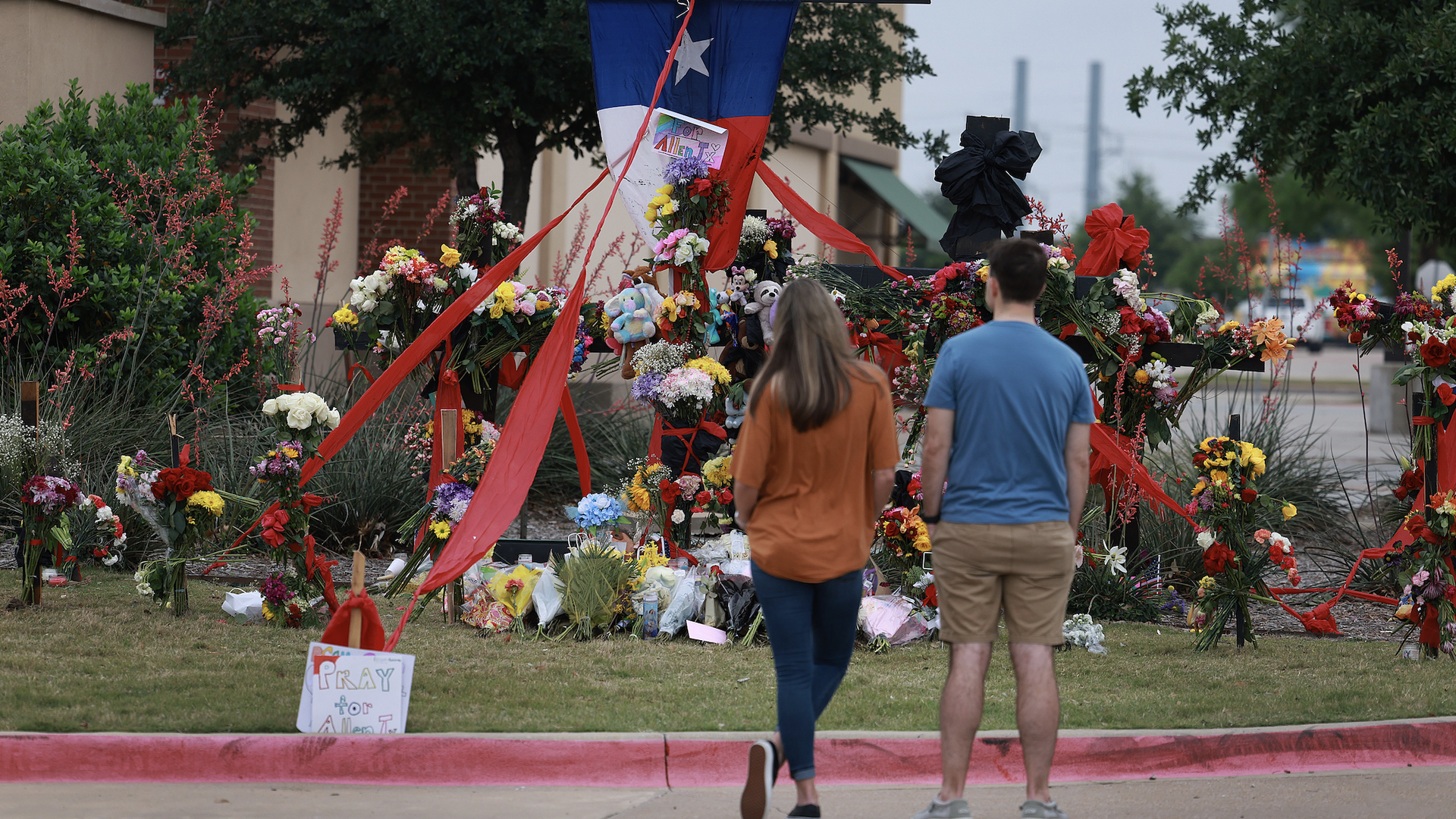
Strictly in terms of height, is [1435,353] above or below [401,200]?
below

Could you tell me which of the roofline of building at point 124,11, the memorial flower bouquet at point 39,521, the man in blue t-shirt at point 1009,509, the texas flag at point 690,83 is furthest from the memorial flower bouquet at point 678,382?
the roofline of building at point 124,11

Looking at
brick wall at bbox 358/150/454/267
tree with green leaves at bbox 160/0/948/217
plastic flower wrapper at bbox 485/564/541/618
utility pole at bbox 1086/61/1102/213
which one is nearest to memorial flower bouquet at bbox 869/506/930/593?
plastic flower wrapper at bbox 485/564/541/618

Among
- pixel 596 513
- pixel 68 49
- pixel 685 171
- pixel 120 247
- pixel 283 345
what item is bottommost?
pixel 596 513

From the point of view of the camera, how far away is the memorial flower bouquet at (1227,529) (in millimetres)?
6676

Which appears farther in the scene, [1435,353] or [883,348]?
[883,348]

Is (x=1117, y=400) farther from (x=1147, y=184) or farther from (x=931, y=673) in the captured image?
(x=1147, y=184)

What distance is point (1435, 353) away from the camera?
6582 millimetres

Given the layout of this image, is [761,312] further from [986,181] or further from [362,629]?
[362,629]

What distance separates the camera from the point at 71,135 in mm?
9750

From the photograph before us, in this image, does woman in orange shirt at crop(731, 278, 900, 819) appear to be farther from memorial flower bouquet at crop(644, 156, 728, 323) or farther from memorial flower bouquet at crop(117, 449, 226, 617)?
memorial flower bouquet at crop(117, 449, 226, 617)

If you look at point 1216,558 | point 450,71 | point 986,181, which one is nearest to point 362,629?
point 1216,558

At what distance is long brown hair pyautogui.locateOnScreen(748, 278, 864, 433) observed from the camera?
13.8 feet

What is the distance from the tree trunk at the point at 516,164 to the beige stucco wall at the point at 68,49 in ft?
9.41

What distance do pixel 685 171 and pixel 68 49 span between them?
618cm
